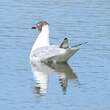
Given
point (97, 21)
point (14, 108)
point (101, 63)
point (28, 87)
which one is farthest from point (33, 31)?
point (14, 108)

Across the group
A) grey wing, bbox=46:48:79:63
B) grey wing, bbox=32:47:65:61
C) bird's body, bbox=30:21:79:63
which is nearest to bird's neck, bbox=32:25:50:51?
bird's body, bbox=30:21:79:63

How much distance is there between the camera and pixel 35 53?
888 inches

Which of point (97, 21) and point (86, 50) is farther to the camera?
point (97, 21)

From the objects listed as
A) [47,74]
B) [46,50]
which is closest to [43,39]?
[46,50]

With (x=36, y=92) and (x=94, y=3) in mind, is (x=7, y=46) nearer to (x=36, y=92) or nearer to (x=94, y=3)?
(x=36, y=92)

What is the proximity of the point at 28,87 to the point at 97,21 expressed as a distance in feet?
25.1

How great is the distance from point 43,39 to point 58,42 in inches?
22.1

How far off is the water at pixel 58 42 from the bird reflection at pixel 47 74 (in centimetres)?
10

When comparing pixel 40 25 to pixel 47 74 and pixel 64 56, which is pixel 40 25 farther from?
pixel 47 74

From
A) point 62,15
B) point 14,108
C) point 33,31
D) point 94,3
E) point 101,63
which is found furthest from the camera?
point 94,3

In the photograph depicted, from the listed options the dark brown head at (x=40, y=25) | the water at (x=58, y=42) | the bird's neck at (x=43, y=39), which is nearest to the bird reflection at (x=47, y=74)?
the water at (x=58, y=42)

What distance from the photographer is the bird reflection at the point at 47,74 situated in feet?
63.7

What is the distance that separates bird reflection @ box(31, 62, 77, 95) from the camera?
19.4 metres

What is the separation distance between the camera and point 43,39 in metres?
23.0
